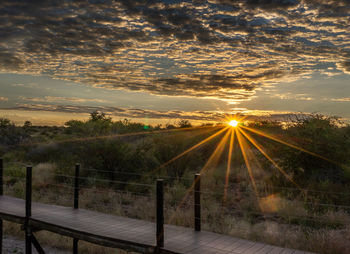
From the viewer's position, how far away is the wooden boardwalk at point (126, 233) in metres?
6.20

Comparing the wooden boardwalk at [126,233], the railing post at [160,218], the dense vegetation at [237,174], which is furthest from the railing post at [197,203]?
the dense vegetation at [237,174]

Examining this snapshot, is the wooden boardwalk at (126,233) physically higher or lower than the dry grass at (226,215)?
higher

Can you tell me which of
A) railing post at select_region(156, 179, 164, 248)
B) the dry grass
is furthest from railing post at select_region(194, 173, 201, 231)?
the dry grass

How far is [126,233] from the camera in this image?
6.98 metres

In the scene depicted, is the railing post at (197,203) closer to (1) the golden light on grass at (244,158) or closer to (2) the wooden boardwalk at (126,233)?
(2) the wooden boardwalk at (126,233)

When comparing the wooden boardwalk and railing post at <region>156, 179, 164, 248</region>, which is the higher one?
railing post at <region>156, 179, 164, 248</region>

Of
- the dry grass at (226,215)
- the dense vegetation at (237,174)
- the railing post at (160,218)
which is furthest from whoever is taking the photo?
the dense vegetation at (237,174)

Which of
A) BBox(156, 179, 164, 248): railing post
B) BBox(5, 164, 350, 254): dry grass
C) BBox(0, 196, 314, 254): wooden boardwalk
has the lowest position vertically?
BBox(5, 164, 350, 254): dry grass

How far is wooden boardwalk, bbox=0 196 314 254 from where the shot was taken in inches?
244

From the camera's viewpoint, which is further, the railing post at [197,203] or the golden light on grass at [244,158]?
the golden light on grass at [244,158]

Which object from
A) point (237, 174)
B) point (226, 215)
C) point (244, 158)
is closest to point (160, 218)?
point (226, 215)

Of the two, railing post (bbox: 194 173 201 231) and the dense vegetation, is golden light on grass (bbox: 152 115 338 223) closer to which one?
the dense vegetation

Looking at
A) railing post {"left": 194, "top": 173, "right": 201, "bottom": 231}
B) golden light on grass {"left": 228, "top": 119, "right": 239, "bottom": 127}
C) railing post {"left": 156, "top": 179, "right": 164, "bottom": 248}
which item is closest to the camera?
railing post {"left": 156, "top": 179, "right": 164, "bottom": 248}

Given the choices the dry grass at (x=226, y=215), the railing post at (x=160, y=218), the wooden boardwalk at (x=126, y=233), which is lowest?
the dry grass at (x=226, y=215)
